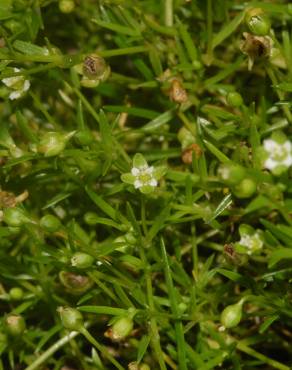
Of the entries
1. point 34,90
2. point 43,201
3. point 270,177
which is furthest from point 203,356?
point 34,90

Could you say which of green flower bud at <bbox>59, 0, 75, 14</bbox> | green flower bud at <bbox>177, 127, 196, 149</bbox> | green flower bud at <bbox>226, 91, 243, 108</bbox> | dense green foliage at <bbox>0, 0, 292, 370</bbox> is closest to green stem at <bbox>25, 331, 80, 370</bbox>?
dense green foliage at <bbox>0, 0, 292, 370</bbox>

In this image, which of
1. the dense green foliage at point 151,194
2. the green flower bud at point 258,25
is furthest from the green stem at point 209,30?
the green flower bud at point 258,25

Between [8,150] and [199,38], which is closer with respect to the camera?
[8,150]

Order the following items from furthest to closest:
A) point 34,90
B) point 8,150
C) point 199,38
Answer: point 34,90 < point 199,38 < point 8,150

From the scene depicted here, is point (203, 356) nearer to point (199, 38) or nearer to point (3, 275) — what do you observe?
point (3, 275)

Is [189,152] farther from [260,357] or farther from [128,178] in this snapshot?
[260,357]

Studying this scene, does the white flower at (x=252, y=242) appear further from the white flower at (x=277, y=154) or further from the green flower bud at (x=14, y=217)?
the green flower bud at (x=14, y=217)
